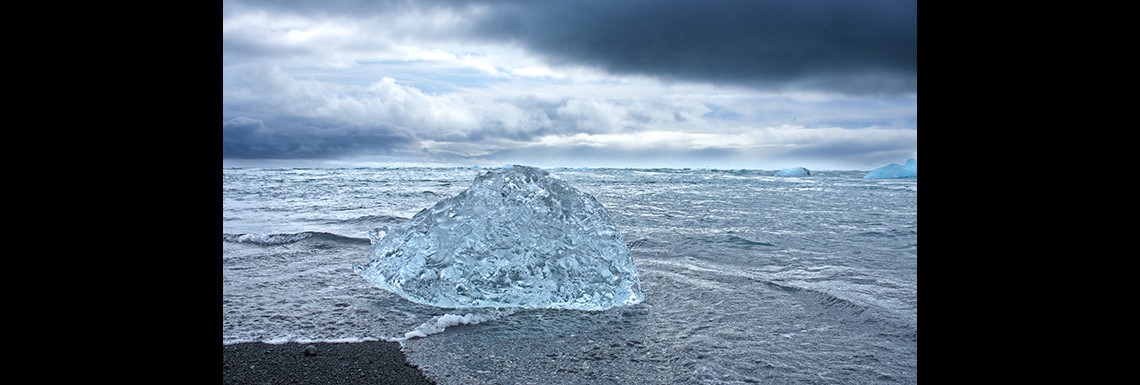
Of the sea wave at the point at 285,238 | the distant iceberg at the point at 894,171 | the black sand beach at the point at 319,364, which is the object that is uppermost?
the distant iceberg at the point at 894,171

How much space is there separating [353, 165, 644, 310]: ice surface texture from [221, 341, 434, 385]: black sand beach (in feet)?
3.02

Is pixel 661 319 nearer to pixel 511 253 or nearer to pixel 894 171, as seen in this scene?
pixel 511 253

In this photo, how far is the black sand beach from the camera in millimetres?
2734

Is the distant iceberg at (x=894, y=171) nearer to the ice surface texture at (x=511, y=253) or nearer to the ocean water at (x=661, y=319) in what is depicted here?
the ocean water at (x=661, y=319)

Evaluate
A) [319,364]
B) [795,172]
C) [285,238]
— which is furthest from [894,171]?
[319,364]

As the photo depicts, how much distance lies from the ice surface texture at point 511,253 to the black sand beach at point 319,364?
3.02 feet

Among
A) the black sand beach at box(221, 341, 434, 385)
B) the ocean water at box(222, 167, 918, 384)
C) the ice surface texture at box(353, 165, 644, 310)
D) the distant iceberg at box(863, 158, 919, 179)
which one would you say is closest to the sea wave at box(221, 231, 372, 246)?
the ocean water at box(222, 167, 918, 384)

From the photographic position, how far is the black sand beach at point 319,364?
8.97ft

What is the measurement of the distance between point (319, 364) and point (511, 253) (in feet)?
5.05

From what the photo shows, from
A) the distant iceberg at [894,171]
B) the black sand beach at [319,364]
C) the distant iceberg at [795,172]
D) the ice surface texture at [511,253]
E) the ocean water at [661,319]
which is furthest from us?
the distant iceberg at [795,172]

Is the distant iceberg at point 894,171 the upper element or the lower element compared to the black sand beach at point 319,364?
upper

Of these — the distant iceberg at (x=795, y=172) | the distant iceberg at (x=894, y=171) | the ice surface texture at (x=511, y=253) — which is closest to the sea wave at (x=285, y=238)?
the ice surface texture at (x=511, y=253)

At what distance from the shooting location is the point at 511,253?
4.15 metres
